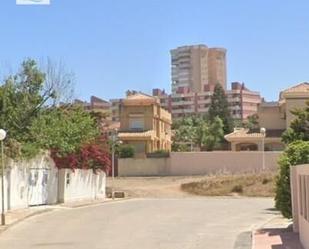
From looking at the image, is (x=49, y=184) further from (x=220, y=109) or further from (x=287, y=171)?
(x=220, y=109)

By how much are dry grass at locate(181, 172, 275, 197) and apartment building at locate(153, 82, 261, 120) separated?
317 feet

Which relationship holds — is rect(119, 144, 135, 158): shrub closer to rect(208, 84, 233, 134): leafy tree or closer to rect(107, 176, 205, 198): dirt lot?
rect(107, 176, 205, 198): dirt lot

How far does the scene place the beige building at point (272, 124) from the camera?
74.2 meters

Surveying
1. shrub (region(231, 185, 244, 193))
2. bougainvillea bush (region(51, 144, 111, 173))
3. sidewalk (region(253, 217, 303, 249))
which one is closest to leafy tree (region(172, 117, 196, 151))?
shrub (region(231, 185, 244, 193))

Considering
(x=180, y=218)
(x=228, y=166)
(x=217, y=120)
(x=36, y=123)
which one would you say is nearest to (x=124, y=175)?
(x=228, y=166)

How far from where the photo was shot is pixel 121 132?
3273 inches

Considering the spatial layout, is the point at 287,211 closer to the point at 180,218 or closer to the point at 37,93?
the point at 180,218

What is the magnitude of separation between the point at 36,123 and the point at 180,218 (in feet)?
41.1

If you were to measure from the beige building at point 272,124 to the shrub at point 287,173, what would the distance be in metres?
54.8

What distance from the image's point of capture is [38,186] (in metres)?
33.3

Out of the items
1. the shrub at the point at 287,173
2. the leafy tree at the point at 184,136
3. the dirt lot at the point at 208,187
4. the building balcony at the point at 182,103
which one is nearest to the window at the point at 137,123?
the leafy tree at the point at 184,136

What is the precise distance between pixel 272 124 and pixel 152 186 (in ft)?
88.2

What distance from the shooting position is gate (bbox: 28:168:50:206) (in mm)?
32188

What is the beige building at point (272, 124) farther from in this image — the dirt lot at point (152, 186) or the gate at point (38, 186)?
the gate at point (38, 186)
